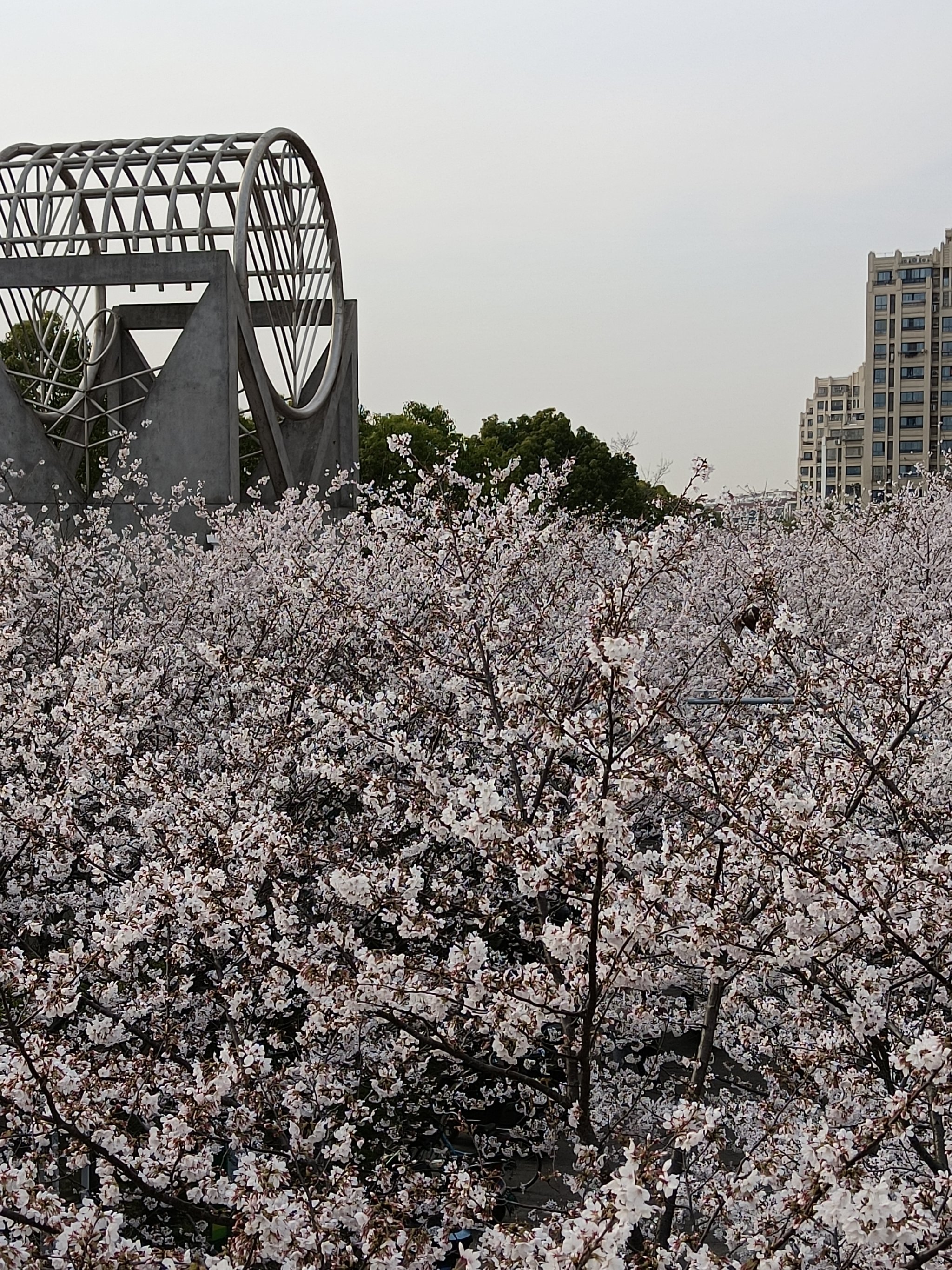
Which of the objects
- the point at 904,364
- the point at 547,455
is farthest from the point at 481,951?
the point at 904,364

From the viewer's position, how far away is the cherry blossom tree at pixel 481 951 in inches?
116

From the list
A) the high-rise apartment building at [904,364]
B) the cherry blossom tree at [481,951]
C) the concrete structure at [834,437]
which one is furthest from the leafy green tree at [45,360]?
the high-rise apartment building at [904,364]

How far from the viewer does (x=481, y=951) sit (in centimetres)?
326

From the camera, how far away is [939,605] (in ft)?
33.3

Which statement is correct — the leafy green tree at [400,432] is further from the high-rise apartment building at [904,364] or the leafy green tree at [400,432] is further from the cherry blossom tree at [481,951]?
the high-rise apartment building at [904,364]

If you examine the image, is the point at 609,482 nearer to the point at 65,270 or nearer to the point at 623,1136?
the point at 65,270

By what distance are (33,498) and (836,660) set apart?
630 inches

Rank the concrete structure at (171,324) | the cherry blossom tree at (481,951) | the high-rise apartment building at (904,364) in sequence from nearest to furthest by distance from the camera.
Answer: the cherry blossom tree at (481,951), the concrete structure at (171,324), the high-rise apartment building at (904,364)

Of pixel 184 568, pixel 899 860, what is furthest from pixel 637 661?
pixel 184 568

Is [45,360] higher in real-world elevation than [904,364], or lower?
lower

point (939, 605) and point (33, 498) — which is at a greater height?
point (33, 498)

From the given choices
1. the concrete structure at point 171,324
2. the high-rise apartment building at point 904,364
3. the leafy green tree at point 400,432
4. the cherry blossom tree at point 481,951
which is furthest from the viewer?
the high-rise apartment building at point 904,364

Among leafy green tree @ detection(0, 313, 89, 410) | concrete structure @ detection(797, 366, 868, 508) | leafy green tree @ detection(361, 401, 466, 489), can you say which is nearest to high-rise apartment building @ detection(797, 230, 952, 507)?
concrete structure @ detection(797, 366, 868, 508)

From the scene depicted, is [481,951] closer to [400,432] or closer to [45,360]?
[45,360]
